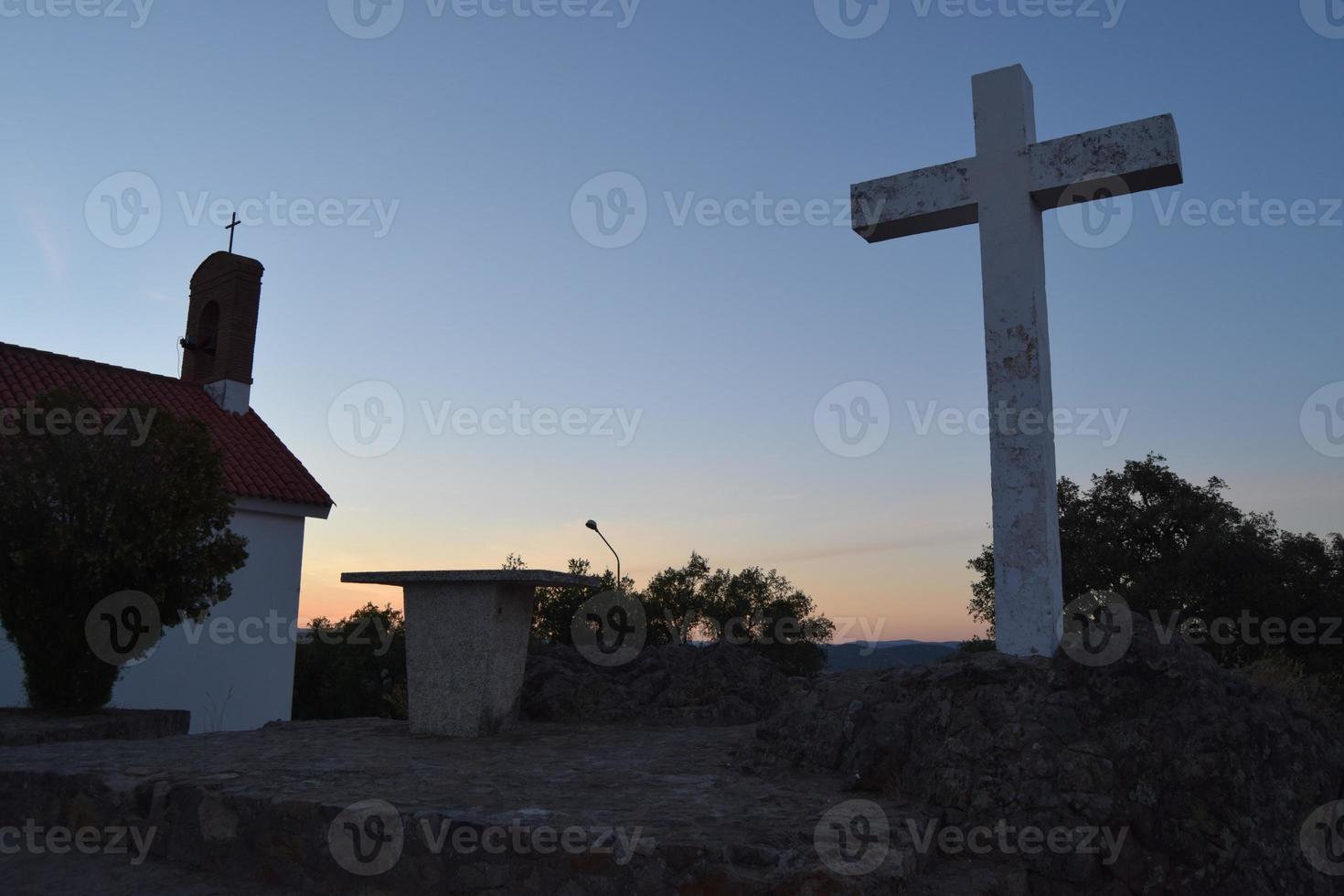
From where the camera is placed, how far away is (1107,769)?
4.38 m

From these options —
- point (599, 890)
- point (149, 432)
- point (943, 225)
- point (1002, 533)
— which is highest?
point (943, 225)

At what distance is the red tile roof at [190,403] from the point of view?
589 inches

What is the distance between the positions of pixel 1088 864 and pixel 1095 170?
4.67m

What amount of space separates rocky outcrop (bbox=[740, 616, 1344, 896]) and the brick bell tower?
1613cm

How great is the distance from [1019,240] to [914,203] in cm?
92

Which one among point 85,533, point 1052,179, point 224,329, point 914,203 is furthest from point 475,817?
point 224,329

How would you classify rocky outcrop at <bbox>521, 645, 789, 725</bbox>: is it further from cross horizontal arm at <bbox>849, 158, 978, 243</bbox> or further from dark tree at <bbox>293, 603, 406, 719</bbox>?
dark tree at <bbox>293, 603, 406, 719</bbox>

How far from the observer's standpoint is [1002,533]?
6.21 meters

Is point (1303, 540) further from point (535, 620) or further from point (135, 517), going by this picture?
point (135, 517)

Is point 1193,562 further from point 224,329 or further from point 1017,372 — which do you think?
point 224,329

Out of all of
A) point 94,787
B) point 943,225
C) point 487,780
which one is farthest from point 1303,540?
point 94,787

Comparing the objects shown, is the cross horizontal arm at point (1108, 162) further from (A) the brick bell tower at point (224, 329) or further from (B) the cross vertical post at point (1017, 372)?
(A) the brick bell tower at point (224, 329)

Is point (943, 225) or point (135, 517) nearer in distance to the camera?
point (943, 225)

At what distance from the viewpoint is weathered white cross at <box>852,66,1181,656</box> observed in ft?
20.0
